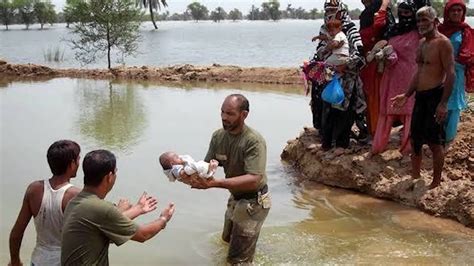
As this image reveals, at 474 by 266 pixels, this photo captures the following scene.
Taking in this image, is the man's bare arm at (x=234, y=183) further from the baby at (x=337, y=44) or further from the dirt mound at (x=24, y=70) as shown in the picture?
the dirt mound at (x=24, y=70)

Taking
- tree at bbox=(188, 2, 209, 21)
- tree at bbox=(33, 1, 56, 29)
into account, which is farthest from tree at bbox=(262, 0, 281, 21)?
tree at bbox=(33, 1, 56, 29)

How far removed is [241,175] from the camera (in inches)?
176

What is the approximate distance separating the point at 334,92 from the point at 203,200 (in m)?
1.98

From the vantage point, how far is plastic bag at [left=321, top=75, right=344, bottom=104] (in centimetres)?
707

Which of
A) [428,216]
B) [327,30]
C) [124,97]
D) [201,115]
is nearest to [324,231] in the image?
[428,216]

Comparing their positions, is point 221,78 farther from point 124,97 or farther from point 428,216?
point 428,216

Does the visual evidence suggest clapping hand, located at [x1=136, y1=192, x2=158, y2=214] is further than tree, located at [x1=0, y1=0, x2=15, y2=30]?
No

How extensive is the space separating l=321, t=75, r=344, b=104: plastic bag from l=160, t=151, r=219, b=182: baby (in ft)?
10.9

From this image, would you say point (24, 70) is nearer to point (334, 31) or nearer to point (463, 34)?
point (334, 31)

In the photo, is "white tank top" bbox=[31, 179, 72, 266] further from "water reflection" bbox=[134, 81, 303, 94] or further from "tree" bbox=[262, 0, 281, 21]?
"tree" bbox=[262, 0, 281, 21]

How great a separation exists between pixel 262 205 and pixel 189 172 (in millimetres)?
788

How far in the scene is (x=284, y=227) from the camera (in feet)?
19.4

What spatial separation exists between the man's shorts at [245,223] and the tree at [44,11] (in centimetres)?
8059

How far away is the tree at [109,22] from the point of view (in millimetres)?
22125
